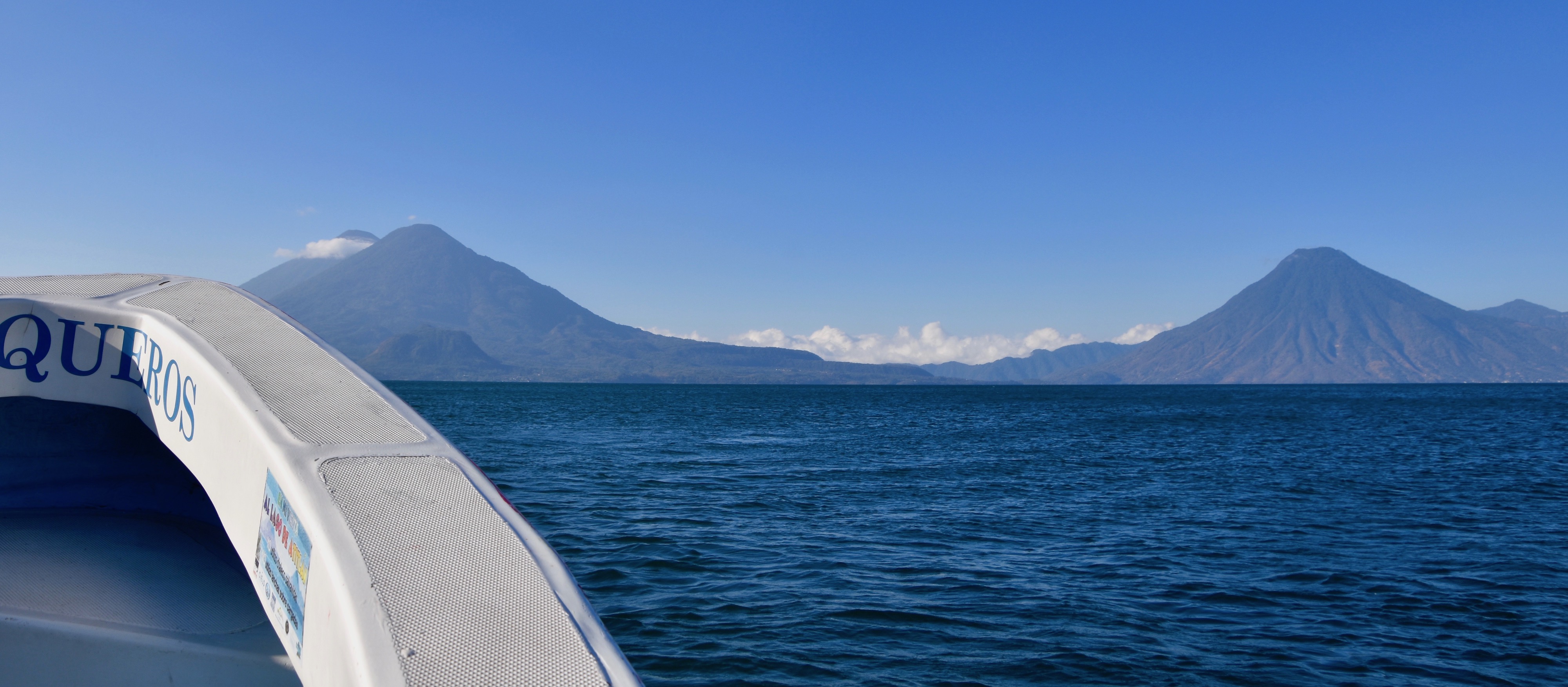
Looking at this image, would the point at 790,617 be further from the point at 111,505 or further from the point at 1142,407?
the point at 1142,407

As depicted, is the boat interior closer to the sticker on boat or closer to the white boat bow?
the white boat bow

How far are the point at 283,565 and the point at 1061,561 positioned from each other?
11.2 meters

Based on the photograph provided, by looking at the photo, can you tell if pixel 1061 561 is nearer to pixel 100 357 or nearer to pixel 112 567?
pixel 112 567

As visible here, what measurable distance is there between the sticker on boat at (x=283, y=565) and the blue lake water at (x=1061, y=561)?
463 centimetres

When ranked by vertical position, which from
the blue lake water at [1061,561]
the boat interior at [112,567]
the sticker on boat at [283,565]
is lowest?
the blue lake water at [1061,561]

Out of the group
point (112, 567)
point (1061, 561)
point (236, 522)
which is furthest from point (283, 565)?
point (1061, 561)

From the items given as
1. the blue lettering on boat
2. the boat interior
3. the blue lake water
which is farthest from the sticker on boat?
the blue lake water

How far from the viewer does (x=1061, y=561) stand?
12.2 metres

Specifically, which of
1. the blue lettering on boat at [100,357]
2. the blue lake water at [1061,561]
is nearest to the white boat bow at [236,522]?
the blue lettering on boat at [100,357]

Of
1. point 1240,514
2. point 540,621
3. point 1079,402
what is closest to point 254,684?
point 540,621

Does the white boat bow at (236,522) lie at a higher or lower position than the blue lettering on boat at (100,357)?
lower

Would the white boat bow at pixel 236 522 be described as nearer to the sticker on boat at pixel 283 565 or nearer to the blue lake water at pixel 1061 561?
the sticker on boat at pixel 283 565

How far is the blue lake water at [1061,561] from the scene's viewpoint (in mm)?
7996

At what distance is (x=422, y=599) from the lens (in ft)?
8.17
